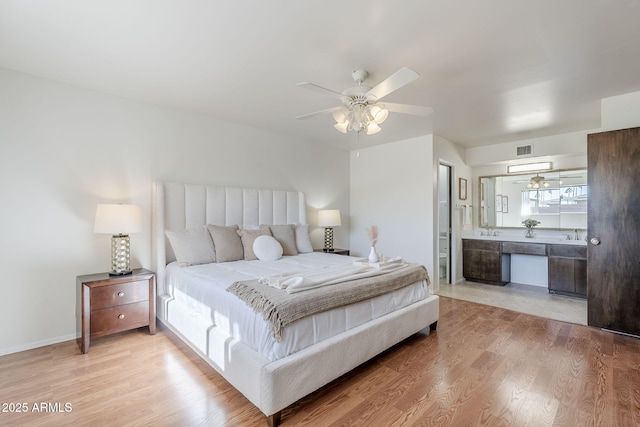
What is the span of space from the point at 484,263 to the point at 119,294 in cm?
536

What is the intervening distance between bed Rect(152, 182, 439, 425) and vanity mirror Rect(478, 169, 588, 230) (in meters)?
3.37

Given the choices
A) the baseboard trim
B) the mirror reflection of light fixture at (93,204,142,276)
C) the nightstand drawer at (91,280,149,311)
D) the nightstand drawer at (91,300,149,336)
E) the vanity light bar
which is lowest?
the baseboard trim

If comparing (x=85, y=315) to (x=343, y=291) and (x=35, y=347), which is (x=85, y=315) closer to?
(x=35, y=347)

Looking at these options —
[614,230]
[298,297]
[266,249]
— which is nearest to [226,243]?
[266,249]

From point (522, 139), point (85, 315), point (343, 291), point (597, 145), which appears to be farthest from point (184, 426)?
point (522, 139)

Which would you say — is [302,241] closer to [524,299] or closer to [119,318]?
[119,318]

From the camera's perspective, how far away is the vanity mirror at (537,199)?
4.73 metres

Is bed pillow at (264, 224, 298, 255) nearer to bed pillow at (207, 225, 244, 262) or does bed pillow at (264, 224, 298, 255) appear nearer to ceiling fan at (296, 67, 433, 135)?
bed pillow at (207, 225, 244, 262)

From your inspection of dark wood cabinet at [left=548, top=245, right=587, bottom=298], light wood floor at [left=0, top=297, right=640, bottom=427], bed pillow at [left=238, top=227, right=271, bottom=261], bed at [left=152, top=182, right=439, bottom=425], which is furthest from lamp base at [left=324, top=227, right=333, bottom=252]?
dark wood cabinet at [left=548, top=245, right=587, bottom=298]

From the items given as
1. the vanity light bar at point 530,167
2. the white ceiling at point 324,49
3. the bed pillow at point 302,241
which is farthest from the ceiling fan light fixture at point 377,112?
the vanity light bar at point 530,167

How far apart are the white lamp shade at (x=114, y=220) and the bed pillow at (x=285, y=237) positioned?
5.26 ft

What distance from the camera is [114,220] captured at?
2754 mm

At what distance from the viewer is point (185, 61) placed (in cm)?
243

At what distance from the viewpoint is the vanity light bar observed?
16.4 ft
